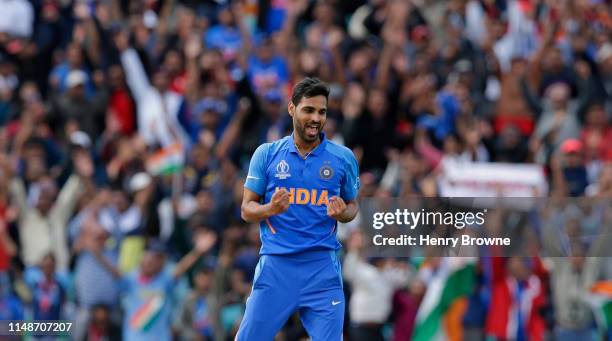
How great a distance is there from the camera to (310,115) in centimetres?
1013

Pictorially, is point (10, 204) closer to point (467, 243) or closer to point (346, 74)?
point (346, 74)

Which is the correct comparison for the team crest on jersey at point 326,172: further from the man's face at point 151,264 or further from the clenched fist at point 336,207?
the man's face at point 151,264

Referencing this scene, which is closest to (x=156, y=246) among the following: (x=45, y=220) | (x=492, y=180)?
(x=45, y=220)

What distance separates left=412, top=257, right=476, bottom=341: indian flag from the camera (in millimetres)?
16406

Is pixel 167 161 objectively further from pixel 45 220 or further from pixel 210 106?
pixel 45 220

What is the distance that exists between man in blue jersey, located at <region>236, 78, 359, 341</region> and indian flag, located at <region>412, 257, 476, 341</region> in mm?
6211

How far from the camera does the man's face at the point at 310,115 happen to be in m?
10.1

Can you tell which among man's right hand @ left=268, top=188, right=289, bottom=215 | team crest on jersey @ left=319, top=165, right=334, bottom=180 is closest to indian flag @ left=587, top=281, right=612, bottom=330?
team crest on jersey @ left=319, top=165, right=334, bottom=180

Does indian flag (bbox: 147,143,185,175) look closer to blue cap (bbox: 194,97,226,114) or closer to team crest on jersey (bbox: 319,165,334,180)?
blue cap (bbox: 194,97,226,114)

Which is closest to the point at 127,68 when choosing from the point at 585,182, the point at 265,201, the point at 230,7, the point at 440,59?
the point at 230,7

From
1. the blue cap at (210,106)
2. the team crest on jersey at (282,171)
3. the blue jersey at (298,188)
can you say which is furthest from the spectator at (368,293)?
the team crest on jersey at (282,171)

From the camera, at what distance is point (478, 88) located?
763 inches

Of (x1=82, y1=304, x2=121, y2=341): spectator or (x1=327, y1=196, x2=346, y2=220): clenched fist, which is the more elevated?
(x1=327, y1=196, x2=346, y2=220): clenched fist

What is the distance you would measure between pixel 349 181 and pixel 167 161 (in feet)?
26.8
